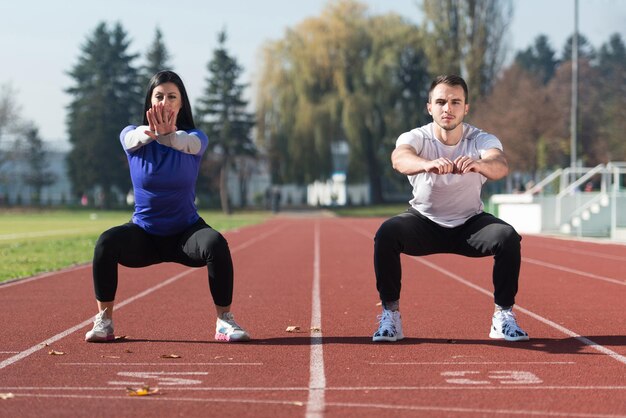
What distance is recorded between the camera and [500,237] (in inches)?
260

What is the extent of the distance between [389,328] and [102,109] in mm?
68274

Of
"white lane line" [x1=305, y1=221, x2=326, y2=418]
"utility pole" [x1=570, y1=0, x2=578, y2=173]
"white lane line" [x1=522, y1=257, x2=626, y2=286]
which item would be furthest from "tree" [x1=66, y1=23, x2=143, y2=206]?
"white lane line" [x1=305, y1=221, x2=326, y2=418]

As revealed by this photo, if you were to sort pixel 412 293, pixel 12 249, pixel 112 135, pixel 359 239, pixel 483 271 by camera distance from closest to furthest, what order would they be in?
pixel 412 293, pixel 483 271, pixel 12 249, pixel 359 239, pixel 112 135

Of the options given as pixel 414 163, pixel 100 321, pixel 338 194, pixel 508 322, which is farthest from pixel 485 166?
pixel 338 194

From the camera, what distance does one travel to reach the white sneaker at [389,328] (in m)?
6.70

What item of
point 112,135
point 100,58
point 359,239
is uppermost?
point 100,58

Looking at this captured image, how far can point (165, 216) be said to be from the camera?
6750 millimetres

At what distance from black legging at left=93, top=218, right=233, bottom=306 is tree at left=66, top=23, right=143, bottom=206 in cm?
6394

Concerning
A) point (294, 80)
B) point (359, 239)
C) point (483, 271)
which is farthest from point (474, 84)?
point (483, 271)

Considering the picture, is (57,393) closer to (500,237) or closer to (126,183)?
(500,237)

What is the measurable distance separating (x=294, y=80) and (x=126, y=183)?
2558 centimetres

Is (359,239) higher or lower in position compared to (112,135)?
lower

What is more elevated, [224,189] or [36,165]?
[36,165]

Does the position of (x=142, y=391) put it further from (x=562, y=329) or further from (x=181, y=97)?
(x=562, y=329)
